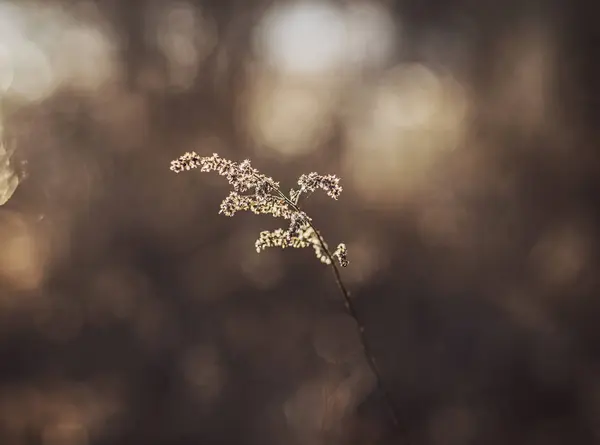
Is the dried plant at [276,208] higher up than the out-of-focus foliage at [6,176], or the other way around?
the out-of-focus foliage at [6,176]

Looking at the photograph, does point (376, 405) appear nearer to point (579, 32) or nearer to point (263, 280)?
point (263, 280)

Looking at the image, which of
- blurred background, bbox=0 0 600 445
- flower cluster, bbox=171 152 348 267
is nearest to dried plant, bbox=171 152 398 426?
flower cluster, bbox=171 152 348 267

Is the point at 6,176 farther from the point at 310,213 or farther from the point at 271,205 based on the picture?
the point at 271,205

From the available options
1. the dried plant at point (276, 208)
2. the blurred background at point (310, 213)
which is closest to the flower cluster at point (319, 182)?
the dried plant at point (276, 208)

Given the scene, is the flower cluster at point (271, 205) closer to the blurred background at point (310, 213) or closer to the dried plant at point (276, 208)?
the dried plant at point (276, 208)

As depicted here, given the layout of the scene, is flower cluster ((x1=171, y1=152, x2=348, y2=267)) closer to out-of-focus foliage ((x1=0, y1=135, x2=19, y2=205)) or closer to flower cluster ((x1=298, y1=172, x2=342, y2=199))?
flower cluster ((x1=298, y1=172, x2=342, y2=199))

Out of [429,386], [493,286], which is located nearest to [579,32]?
[493,286]

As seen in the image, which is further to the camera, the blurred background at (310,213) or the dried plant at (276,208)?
the blurred background at (310,213)

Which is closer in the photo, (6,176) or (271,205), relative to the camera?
(271,205)

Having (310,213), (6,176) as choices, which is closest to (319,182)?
(310,213)
